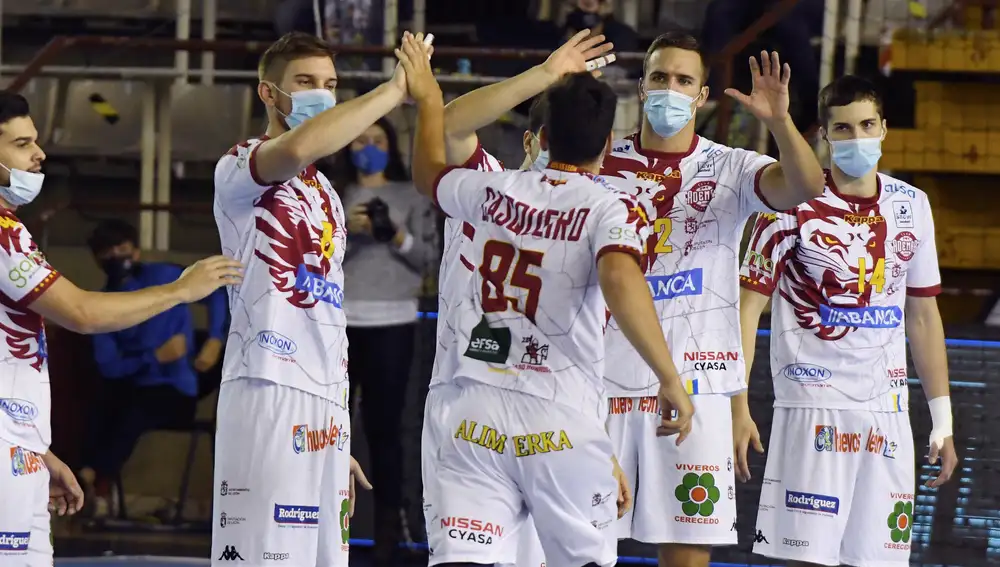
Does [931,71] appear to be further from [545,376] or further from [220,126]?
[545,376]

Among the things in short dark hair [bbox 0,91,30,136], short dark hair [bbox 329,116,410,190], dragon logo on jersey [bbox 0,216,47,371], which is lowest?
dragon logo on jersey [bbox 0,216,47,371]

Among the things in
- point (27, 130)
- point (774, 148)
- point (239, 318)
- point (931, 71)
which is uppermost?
point (931, 71)

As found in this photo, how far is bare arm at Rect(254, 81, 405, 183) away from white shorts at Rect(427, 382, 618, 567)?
975 millimetres

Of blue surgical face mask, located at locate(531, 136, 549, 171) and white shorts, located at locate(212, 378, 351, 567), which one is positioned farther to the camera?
white shorts, located at locate(212, 378, 351, 567)

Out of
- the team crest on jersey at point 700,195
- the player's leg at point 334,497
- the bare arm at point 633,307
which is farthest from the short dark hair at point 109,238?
the bare arm at point 633,307

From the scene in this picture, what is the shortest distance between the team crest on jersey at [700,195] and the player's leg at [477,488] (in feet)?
4.93

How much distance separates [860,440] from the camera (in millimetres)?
5855

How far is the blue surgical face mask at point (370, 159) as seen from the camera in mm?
8125

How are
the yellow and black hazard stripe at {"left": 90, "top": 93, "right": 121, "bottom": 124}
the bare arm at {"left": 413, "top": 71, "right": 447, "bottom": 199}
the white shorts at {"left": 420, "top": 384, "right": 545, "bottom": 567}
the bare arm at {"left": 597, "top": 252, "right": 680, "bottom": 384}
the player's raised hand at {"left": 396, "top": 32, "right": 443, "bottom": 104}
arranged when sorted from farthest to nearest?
the yellow and black hazard stripe at {"left": 90, "top": 93, "right": 121, "bottom": 124}, the player's raised hand at {"left": 396, "top": 32, "right": 443, "bottom": 104}, the bare arm at {"left": 413, "top": 71, "right": 447, "bottom": 199}, the white shorts at {"left": 420, "top": 384, "right": 545, "bottom": 567}, the bare arm at {"left": 597, "top": 252, "right": 680, "bottom": 384}

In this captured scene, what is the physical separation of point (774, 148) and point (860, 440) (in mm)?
4214

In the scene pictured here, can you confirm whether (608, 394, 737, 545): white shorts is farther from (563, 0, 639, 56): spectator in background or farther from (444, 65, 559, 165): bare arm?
(563, 0, 639, 56): spectator in background

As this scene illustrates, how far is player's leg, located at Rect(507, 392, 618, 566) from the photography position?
174 inches

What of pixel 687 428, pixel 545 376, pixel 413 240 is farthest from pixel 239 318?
pixel 413 240

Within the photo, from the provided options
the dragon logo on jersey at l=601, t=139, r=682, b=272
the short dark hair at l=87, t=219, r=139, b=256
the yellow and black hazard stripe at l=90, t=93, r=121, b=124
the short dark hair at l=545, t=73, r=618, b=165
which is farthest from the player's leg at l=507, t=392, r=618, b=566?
the yellow and black hazard stripe at l=90, t=93, r=121, b=124
